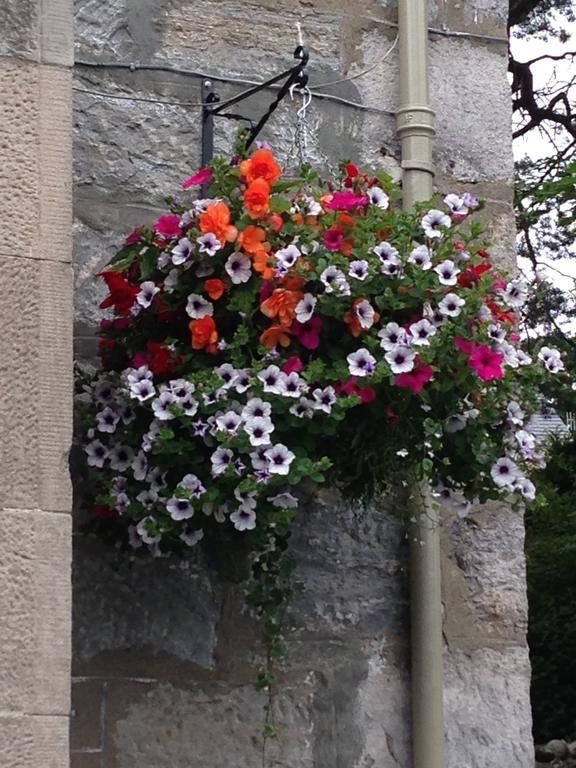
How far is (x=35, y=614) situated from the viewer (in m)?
2.51

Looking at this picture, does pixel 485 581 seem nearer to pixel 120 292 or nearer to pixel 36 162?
pixel 120 292

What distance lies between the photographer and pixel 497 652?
389cm

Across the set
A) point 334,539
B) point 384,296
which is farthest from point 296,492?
point 384,296

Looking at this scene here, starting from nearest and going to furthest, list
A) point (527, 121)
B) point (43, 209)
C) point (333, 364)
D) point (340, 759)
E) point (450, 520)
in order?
point (43, 209) < point (333, 364) < point (340, 759) < point (450, 520) < point (527, 121)

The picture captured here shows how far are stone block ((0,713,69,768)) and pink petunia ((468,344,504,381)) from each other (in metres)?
1.18

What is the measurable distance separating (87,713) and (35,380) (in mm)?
1170

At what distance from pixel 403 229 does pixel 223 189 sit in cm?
39

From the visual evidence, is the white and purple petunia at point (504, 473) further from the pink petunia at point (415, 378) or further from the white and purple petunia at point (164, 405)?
the white and purple petunia at point (164, 405)

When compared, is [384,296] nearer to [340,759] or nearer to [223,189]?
[223,189]

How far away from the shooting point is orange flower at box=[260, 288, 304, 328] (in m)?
3.23

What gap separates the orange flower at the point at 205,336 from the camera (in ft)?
10.8

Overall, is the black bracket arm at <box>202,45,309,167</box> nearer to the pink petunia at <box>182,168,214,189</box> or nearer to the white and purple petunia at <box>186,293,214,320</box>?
the pink petunia at <box>182,168,214,189</box>

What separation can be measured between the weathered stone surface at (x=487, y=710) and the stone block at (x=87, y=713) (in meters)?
0.86

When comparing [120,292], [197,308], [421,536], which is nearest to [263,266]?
[197,308]
